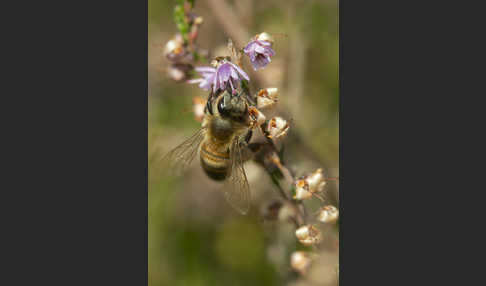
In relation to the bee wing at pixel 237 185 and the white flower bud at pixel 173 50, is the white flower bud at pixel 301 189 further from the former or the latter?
the white flower bud at pixel 173 50

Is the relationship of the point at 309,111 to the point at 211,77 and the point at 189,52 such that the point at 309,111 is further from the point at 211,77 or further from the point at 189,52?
the point at 211,77

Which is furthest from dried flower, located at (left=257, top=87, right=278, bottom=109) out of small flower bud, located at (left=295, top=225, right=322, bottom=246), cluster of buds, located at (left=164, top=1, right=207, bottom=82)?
cluster of buds, located at (left=164, top=1, right=207, bottom=82)

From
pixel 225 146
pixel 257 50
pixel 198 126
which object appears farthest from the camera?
pixel 198 126

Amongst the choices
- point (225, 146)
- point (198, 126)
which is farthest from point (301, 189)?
point (198, 126)

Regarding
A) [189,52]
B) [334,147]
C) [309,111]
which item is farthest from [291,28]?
[189,52]

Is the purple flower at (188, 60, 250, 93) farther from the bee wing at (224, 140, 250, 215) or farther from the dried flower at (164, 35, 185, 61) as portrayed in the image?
the dried flower at (164, 35, 185, 61)

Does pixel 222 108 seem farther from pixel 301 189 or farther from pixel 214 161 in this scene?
pixel 301 189
